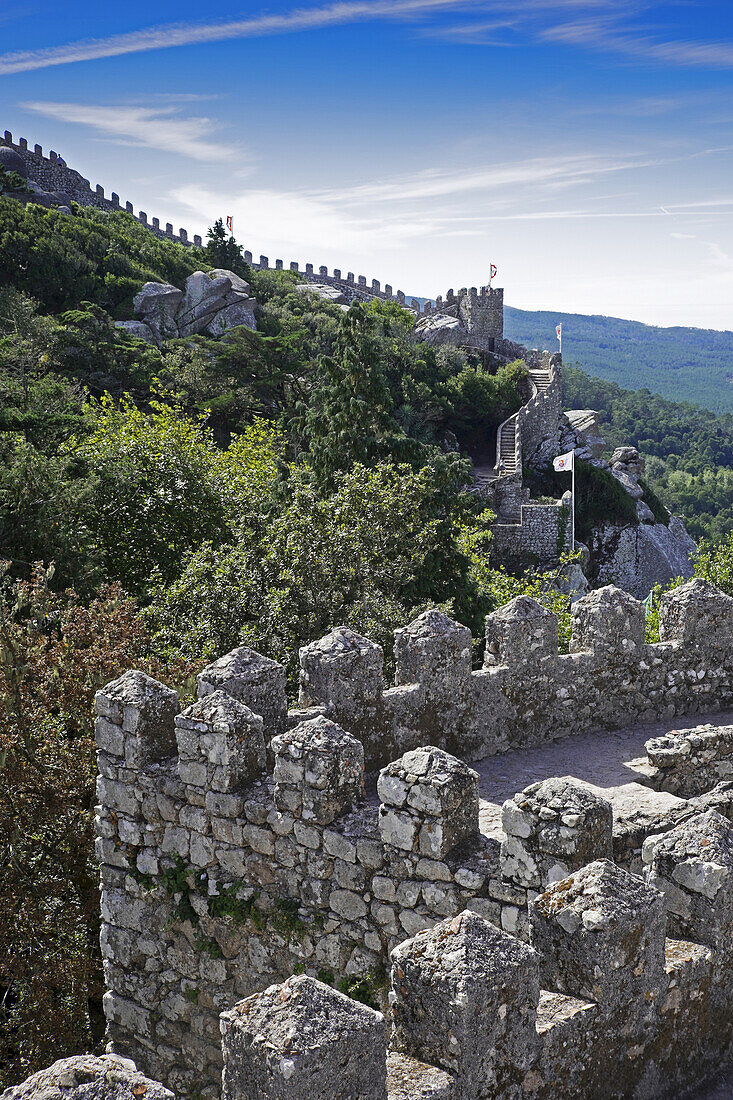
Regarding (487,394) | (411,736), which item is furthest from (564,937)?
(487,394)

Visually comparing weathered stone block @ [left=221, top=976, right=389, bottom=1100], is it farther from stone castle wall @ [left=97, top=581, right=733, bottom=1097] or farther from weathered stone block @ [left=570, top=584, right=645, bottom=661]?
weathered stone block @ [left=570, top=584, right=645, bottom=661]

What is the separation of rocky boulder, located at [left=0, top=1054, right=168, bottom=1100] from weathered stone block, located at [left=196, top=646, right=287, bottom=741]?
372 centimetres

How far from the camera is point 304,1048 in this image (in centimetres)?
299

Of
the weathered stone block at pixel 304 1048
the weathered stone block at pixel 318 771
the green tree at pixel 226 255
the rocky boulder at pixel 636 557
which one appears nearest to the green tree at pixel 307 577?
the weathered stone block at pixel 318 771

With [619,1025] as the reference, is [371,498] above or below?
above

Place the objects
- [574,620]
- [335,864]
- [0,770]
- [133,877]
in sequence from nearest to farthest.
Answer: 1. [335,864]
2. [133,877]
3. [0,770]
4. [574,620]

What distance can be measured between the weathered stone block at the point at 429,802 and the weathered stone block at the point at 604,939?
3.91 feet

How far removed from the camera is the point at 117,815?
22.5ft

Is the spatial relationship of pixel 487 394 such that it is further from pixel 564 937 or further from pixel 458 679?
pixel 564 937

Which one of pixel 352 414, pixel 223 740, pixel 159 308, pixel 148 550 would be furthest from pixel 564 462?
pixel 223 740

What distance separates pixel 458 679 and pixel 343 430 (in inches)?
576

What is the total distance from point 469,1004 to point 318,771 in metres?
2.44

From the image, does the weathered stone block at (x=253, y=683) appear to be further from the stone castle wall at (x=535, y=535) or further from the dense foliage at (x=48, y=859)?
the stone castle wall at (x=535, y=535)

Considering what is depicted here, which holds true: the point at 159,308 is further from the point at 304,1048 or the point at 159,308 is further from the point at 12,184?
the point at 304,1048
